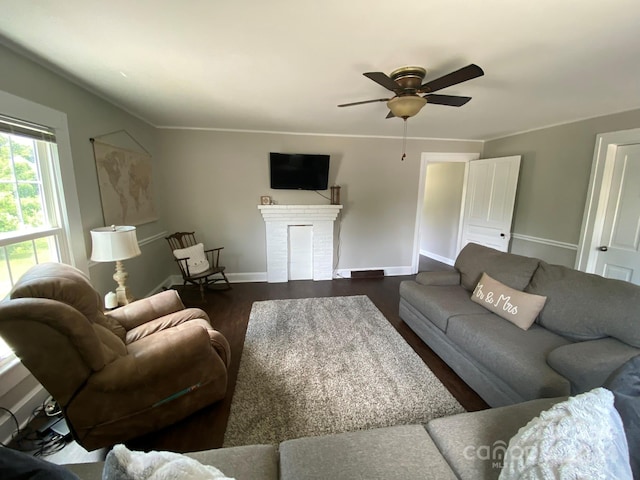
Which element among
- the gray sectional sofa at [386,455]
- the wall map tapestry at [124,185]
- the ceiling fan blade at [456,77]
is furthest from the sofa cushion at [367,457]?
the wall map tapestry at [124,185]

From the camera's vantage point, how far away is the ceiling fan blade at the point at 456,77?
154cm

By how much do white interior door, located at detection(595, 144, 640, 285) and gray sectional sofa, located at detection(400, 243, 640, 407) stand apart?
1.55 m

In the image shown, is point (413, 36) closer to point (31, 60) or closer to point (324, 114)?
point (324, 114)

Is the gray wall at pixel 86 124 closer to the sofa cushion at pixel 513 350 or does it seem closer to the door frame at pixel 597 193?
the sofa cushion at pixel 513 350

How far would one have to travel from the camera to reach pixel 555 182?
3432mm

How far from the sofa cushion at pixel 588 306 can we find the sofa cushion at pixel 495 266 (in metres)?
0.13

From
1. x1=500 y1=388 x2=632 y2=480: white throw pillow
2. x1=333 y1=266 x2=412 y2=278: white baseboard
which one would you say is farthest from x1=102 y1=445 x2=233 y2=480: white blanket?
x1=333 y1=266 x2=412 y2=278: white baseboard

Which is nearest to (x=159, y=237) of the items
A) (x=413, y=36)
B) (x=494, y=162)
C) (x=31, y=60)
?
(x=31, y=60)

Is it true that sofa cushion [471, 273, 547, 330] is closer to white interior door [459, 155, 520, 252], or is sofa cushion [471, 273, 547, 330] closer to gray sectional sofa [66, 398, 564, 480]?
gray sectional sofa [66, 398, 564, 480]

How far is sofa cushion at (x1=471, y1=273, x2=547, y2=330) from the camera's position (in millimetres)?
1962

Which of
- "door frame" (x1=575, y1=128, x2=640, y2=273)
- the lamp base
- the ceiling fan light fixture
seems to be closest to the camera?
the ceiling fan light fixture

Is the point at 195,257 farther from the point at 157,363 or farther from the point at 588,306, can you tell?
the point at 588,306

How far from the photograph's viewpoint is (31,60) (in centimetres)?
181

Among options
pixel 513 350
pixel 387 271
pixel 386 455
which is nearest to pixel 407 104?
pixel 513 350
